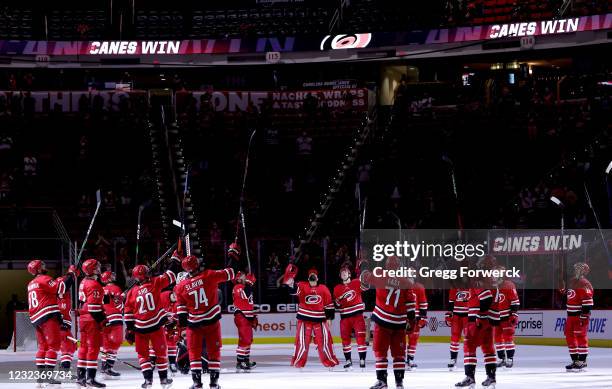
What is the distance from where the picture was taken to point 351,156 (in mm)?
36062

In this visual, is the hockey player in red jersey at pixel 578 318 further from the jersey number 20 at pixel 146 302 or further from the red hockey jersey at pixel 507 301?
the jersey number 20 at pixel 146 302

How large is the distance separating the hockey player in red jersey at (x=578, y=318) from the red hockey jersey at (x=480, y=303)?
12.0 ft

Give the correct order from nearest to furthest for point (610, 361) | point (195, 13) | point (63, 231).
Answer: point (610, 361) < point (63, 231) < point (195, 13)

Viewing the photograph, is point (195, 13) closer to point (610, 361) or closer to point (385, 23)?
point (385, 23)

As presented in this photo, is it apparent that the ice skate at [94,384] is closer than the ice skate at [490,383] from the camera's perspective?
No

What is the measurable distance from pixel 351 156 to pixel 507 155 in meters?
4.83

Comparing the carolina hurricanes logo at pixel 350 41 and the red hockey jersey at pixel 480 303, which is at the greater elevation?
the carolina hurricanes logo at pixel 350 41

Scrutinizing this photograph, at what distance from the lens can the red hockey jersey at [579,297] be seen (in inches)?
787

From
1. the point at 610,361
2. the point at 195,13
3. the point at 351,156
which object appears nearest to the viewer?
the point at 610,361

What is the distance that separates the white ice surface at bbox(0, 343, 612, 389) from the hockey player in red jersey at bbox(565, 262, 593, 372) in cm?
34

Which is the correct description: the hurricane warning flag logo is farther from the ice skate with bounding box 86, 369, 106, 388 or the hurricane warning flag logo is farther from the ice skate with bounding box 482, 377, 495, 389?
the ice skate with bounding box 482, 377, 495, 389

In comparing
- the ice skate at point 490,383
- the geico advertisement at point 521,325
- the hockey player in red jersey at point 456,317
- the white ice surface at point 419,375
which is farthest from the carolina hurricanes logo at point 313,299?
the geico advertisement at point 521,325

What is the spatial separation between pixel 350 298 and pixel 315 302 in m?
0.77

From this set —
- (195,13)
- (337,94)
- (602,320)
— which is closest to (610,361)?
(602,320)
